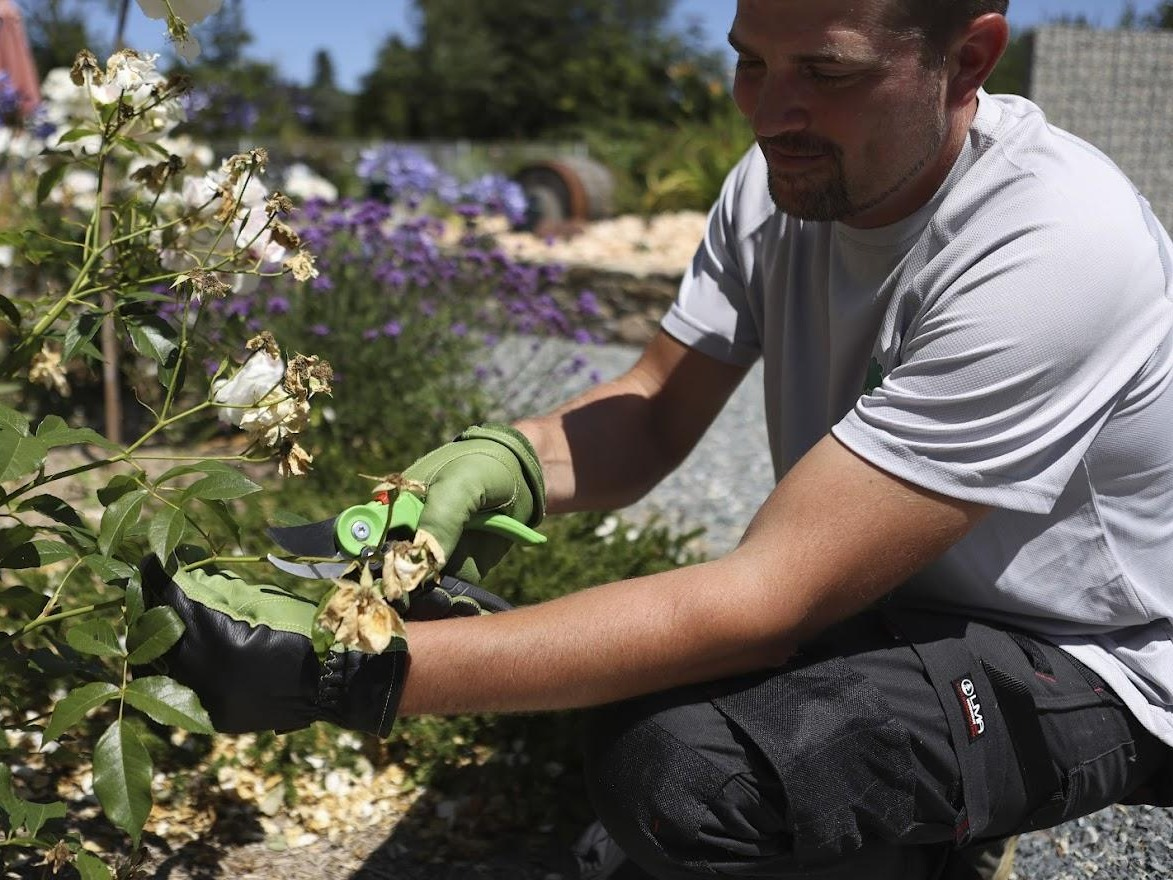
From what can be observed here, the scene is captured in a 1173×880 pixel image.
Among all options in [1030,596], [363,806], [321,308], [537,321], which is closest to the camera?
[1030,596]

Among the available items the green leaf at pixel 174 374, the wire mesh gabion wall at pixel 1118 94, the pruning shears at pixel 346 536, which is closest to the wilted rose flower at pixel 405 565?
the pruning shears at pixel 346 536

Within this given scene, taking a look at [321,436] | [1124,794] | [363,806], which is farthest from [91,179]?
[1124,794]

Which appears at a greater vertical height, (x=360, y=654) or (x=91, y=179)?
(x=91, y=179)

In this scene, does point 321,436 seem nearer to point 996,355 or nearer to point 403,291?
point 403,291

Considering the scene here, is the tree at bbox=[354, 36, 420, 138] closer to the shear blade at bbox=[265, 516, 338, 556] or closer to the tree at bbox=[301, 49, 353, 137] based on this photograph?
the tree at bbox=[301, 49, 353, 137]

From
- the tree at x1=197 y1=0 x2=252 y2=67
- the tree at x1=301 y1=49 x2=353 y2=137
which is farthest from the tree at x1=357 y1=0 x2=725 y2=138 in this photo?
the tree at x1=197 y1=0 x2=252 y2=67

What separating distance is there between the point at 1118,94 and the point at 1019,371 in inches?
190

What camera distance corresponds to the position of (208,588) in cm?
130

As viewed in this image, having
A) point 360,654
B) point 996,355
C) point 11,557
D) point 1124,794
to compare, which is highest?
point 996,355

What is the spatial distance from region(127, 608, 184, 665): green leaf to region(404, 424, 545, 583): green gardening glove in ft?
0.92

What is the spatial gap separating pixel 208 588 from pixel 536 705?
377 mm

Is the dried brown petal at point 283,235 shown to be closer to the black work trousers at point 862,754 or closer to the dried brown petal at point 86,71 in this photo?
the dried brown petal at point 86,71

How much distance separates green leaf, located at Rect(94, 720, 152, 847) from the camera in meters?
1.14

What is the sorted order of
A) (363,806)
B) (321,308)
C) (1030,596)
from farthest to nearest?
1. (321,308)
2. (363,806)
3. (1030,596)
